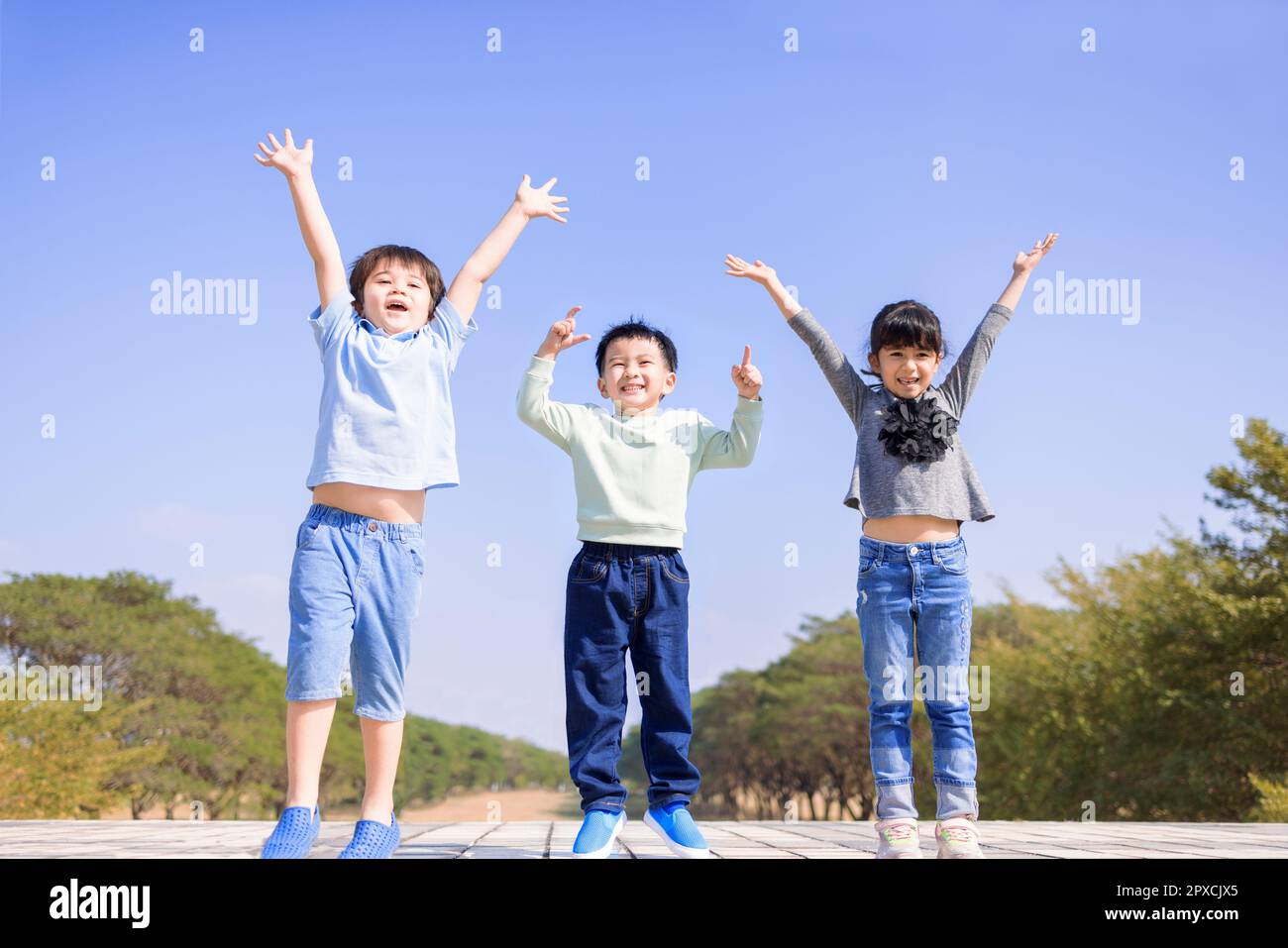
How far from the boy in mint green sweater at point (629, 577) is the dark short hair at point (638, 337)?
0.23ft

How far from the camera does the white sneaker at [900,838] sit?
173 inches

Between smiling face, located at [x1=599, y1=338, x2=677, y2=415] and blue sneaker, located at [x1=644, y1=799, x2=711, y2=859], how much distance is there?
5.26ft

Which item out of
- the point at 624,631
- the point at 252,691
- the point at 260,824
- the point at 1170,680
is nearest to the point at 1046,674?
the point at 1170,680

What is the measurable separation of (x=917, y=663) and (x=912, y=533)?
1.70ft

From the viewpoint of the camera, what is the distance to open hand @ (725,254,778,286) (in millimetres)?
5051

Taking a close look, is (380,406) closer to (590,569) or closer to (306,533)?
(306,533)

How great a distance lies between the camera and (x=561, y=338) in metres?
4.89

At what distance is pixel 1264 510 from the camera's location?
22047 mm

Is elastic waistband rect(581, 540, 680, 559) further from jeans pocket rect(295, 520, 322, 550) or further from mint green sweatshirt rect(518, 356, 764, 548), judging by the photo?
jeans pocket rect(295, 520, 322, 550)

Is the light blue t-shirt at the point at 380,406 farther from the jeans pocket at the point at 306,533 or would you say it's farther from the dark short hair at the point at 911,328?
the dark short hair at the point at 911,328

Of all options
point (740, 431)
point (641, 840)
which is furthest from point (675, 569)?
point (641, 840)

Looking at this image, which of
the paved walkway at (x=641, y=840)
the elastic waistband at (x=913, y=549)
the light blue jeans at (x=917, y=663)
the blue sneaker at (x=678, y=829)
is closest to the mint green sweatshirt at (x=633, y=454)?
the elastic waistband at (x=913, y=549)
